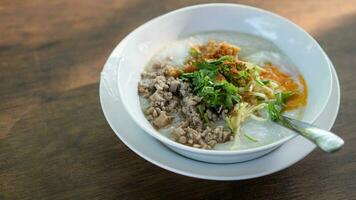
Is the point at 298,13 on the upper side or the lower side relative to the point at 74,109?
upper

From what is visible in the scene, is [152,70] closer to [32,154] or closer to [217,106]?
[217,106]

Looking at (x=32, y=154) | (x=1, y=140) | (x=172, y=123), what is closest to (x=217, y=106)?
(x=172, y=123)

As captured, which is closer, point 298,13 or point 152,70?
point 152,70

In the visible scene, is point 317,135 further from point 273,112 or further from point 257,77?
point 257,77

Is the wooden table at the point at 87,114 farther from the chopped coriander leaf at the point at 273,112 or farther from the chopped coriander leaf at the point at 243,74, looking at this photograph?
the chopped coriander leaf at the point at 243,74

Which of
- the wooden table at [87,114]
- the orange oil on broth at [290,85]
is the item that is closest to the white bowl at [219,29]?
the orange oil on broth at [290,85]

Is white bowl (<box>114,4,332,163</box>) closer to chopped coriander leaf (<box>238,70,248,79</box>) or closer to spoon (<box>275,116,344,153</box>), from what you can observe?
spoon (<box>275,116,344,153</box>)

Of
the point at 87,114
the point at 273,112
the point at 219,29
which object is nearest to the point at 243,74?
the point at 273,112
